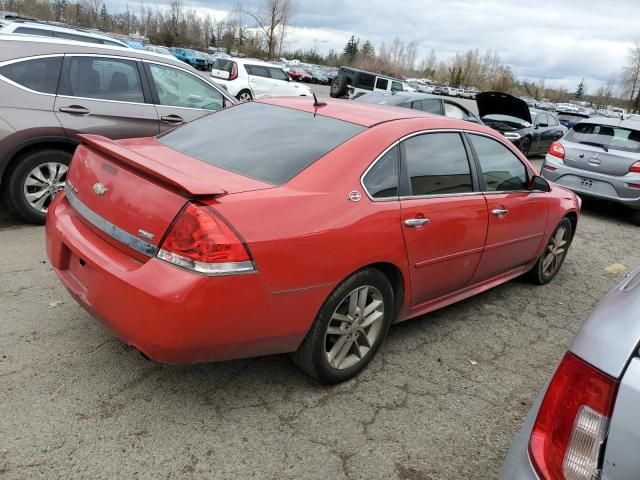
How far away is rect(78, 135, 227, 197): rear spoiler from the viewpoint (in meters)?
2.38

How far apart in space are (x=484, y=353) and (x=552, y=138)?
13.2m

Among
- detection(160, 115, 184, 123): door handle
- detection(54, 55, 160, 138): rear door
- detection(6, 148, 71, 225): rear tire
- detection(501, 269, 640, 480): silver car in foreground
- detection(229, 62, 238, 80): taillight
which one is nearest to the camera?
detection(501, 269, 640, 480): silver car in foreground

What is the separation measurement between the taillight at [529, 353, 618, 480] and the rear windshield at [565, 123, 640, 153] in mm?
7879

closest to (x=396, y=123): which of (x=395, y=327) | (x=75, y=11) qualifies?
(x=395, y=327)

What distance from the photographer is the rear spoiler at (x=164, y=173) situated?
7.82ft

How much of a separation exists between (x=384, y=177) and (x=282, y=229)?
2.90 feet

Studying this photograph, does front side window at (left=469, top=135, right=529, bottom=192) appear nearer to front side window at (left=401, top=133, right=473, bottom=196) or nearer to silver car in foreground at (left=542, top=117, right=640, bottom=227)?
front side window at (left=401, top=133, right=473, bottom=196)

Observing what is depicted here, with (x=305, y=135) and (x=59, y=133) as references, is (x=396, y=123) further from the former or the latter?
(x=59, y=133)

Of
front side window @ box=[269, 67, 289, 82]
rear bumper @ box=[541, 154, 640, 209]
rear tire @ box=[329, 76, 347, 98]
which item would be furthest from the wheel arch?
rear tire @ box=[329, 76, 347, 98]

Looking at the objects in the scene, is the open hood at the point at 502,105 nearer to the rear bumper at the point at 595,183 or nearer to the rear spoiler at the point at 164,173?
the rear bumper at the point at 595,183

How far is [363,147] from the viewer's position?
3.02 m

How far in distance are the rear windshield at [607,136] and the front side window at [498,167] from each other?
492 cm

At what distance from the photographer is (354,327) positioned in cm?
300

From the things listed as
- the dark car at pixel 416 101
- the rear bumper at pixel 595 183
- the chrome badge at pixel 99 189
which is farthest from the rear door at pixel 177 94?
the rear bumper at pixel 595 183
